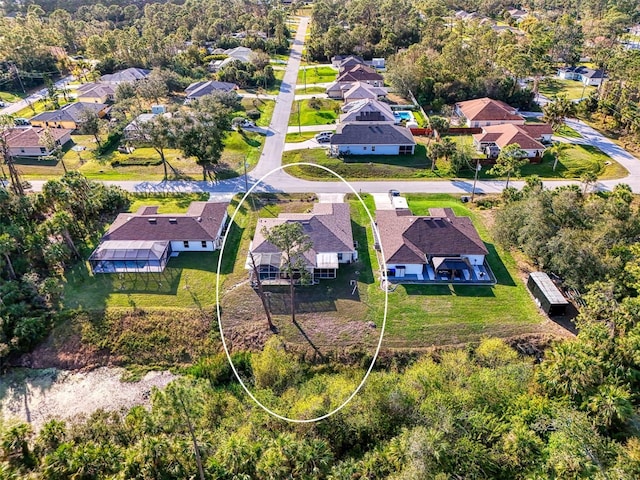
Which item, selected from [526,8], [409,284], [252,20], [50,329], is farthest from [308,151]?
[526,8]

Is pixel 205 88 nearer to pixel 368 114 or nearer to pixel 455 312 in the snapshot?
pixel 368 114

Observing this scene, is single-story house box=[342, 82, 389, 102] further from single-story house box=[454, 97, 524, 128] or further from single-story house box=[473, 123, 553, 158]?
single-story house box=[473, 123, 553, 158]

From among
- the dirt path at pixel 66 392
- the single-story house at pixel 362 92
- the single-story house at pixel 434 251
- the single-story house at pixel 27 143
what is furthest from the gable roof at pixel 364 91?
the dirt path at pixel 66 392

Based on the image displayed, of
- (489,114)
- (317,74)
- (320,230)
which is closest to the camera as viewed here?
(320,230)

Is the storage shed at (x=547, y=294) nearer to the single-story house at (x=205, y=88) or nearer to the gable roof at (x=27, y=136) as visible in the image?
the single-story house at (x=205, y=88)

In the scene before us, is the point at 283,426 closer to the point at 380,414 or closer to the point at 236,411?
the point at 236,411

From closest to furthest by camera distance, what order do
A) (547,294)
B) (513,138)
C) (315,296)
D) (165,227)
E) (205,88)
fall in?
(547,294)
(315,296)
(165,227)
(513,138)
(205,88)

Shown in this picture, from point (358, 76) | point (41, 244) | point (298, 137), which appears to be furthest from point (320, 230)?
point (358, 76)
